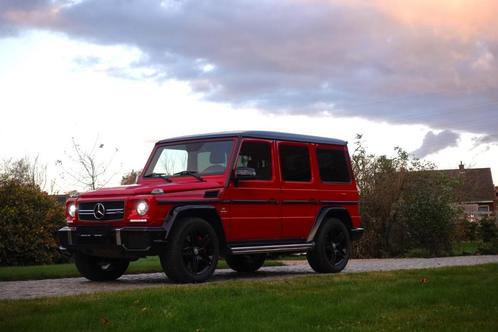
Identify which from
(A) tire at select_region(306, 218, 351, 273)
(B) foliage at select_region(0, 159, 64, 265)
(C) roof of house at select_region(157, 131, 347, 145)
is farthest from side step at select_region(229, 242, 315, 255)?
(B) foliage at select_region(0, 159, 64, 265)

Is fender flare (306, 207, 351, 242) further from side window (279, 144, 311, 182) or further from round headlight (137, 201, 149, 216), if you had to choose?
round headlight (137, 201, 149, 216)

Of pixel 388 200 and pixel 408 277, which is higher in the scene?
pixel 388 200

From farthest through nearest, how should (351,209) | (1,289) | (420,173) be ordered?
1. (420,173)
2. (351,209)
3. (1,289)

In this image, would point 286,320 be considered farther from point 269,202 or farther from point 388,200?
point 388,200

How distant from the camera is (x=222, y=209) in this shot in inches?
403

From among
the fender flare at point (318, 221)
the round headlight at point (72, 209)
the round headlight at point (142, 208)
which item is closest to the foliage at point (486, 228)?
the fender flare at point (318, 221)

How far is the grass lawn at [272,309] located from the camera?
20.9 ft

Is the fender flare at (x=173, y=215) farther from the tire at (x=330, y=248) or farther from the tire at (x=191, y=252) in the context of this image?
the tire at (x=330, y=248)

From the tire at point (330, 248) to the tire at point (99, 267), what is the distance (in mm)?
3090

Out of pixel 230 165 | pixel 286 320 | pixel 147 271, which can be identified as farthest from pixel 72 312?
pixel 147 271

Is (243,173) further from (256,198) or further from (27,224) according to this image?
(27,224)

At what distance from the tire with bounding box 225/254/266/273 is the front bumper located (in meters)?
3.27

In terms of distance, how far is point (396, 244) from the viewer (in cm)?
2127

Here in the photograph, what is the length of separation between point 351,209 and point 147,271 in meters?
3.79
